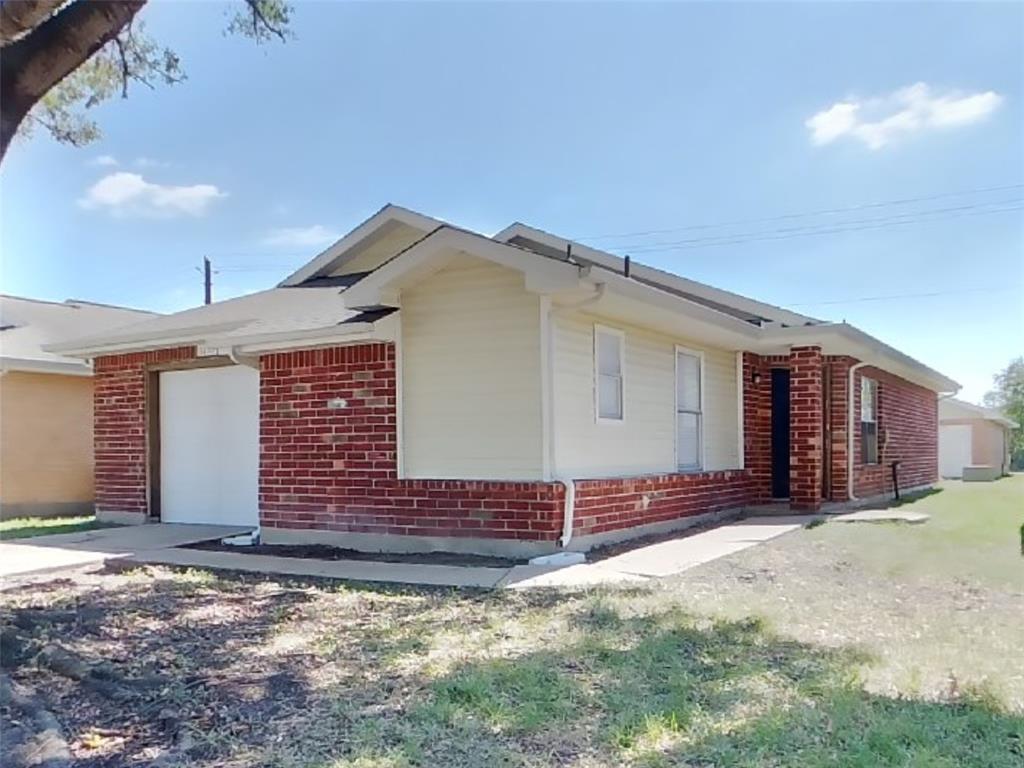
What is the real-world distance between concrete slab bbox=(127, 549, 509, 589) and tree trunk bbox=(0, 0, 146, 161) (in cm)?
453

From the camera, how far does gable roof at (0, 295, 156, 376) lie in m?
14.2

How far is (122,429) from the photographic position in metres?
12.4

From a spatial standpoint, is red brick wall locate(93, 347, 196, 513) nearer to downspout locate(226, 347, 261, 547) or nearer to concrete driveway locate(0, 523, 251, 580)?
concrete driveway locate(0, 523, 251, 580)

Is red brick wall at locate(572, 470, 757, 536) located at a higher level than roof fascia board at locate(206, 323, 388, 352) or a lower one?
lower

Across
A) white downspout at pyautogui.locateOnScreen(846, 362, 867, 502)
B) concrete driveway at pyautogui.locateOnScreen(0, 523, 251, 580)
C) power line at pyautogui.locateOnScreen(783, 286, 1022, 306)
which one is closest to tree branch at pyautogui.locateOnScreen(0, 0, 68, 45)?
concrete driveway at pyautogui.locateOnScreen(0, 523, 251, 580)

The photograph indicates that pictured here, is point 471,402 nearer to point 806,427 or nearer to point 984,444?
point 806,427

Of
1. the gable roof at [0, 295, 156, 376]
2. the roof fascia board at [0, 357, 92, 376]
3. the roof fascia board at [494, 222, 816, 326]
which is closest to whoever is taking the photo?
the roof fascia board at [494, 222, 816, 326]

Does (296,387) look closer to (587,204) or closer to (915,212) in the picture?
(587,204)

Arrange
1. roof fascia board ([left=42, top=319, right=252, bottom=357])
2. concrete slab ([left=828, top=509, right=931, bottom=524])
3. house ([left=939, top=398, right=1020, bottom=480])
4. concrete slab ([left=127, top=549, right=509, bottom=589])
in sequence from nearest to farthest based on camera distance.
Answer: concrete slab ([left=127, top=549, right=509, bottom=589]) → roof fascia board ([left=42, top=319, right=252, bottom=357]) → concrete slab ([left=828, top=509, right=931, bottom=524]) → house ([left=939, top=398, right=1020, bottom=480])

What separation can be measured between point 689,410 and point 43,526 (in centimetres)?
1005

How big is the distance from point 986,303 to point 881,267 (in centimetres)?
972

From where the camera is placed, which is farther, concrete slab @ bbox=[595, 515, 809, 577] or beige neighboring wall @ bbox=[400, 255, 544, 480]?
beige neighboring wall @ bbox=[400, 255, 544, 480]

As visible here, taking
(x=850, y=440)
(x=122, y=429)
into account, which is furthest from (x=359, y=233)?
(x=850, y=440)

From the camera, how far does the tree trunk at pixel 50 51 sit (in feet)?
16.2
